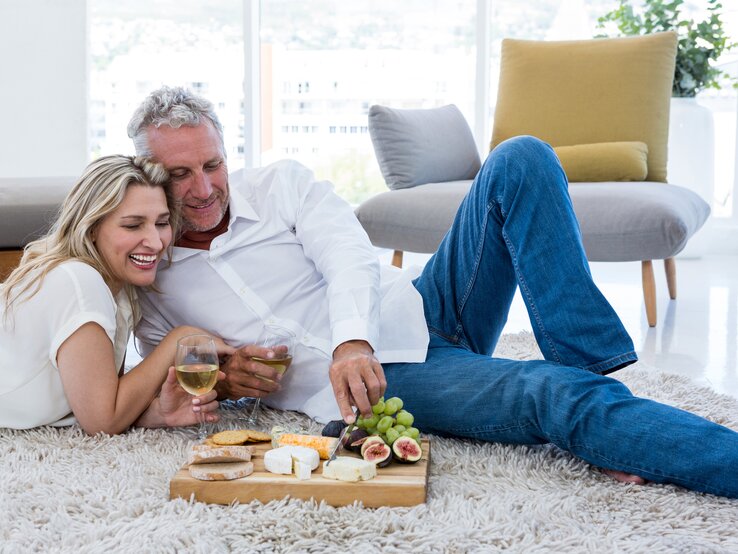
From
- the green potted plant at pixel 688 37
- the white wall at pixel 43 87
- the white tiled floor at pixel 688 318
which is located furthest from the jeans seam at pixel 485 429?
the white wall at pixel 43 87

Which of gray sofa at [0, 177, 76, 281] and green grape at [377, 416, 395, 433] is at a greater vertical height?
gray sofa at [0, 177, 76, 281]

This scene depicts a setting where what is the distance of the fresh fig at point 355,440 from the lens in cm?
176

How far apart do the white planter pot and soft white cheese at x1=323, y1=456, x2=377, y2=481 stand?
464 centimetres

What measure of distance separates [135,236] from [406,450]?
0.79 m

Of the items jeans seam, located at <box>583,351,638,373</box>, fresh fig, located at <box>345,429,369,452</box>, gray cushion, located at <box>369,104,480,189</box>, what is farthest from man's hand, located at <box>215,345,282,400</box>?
gray cushion, located at <box>369,104,480,189</box>

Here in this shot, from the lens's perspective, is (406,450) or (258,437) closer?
(406,450)

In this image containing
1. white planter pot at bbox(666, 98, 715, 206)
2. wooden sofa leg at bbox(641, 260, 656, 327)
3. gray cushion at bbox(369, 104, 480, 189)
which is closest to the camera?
wooden sofa leg at bbox(641, 260, 656, 327)

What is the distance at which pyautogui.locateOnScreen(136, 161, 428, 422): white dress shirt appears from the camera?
6.82ft

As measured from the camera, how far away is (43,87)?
6.55 metres

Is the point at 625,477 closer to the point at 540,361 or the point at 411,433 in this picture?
the point at 540,361

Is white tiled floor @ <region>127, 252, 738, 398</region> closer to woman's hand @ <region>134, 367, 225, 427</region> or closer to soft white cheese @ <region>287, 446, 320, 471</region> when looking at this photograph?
woman's hand @ <region>134, 367, 225, 427</region>

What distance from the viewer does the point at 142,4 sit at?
6879mm

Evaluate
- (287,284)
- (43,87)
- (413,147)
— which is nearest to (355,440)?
(287,284)

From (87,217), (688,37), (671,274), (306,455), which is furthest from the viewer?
(688,37)
